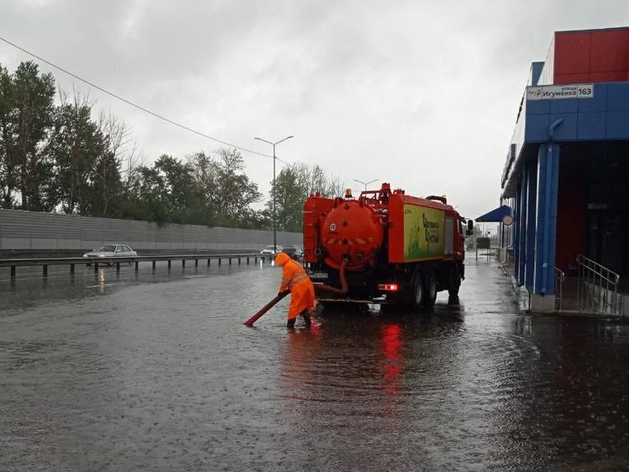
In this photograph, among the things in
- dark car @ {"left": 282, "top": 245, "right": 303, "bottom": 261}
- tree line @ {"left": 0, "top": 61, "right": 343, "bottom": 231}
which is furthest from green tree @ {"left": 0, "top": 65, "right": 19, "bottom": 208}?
dark car @ {"left": 282, "top": 245, "right": 303, "bottom": 261}

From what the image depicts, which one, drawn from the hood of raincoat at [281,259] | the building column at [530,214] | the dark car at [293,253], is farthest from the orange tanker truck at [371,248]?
the building column at [530,214]

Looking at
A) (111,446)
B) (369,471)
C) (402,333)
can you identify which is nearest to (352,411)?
(369,471)

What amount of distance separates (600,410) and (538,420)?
2.87ft

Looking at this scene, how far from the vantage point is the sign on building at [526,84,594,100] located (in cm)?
1446

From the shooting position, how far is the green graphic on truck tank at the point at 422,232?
1490 cm

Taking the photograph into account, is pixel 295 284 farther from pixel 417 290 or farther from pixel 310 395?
pixel 310 395

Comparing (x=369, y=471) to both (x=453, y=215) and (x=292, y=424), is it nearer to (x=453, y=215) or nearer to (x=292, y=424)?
(x=292, y=424)

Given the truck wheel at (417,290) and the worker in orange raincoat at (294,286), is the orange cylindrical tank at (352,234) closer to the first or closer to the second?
the truck wheel at (417,290)

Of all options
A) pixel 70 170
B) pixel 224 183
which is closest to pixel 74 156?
pixel 70 170

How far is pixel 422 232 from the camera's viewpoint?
52.6 feet

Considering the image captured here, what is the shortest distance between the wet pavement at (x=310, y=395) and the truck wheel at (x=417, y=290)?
2.34 meters

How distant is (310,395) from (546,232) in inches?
402

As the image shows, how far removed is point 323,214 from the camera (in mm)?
15727

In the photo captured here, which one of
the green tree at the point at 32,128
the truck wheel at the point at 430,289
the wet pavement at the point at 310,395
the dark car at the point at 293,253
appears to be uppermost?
the green tree at the point at 32,128
